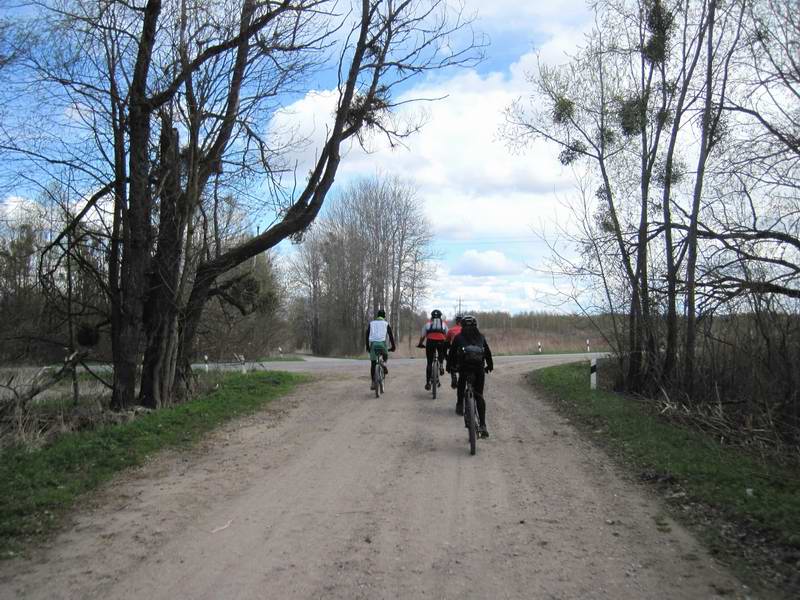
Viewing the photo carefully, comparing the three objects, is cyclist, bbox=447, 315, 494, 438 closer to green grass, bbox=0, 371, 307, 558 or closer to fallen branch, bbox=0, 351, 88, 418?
green grass, bbox=0, 371, 307, 558

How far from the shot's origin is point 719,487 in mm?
6934

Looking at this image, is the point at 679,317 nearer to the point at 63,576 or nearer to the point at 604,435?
the point at 604,435

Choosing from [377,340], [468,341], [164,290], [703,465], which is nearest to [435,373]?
[377,340]

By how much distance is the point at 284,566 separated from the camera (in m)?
4.77

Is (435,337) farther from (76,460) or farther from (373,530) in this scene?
(373,530)

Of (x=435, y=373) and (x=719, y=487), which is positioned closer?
(x=719, y=487)

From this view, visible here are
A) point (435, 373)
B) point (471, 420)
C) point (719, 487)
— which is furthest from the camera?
point (435, 373)

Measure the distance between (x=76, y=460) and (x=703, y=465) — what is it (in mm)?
8018

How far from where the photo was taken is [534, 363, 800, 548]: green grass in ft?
19.9

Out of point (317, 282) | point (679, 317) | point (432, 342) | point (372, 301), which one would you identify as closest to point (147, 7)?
point (432, 342)

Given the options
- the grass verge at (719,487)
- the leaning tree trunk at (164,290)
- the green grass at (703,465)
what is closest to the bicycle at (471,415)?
the grass verge at (719,487)

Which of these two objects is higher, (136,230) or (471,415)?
(136,230)

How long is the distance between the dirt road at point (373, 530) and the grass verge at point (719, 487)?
32cm

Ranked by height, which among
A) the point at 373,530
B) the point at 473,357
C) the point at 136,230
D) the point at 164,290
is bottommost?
the point at 373,530
